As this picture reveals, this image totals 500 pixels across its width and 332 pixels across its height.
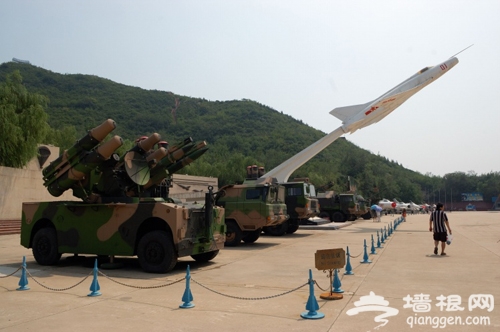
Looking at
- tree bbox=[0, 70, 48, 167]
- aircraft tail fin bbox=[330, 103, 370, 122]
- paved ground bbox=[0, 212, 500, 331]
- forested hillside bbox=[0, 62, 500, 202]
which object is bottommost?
paved ground bbox=[0, 212, 500, 331]

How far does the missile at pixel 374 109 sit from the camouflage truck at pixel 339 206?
4068mm

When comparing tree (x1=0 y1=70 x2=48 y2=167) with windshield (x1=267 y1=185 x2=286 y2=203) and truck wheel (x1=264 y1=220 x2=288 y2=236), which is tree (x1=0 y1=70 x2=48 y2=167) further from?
windshield (x1=267 y1=185 x2=286 y2=203)

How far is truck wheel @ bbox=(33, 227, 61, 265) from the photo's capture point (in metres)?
11.0

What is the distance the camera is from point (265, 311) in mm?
6504

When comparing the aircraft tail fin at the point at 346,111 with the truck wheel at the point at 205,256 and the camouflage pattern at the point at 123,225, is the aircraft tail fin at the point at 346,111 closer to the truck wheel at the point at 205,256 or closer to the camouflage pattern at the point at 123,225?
the truck wheel at the point at 205,256

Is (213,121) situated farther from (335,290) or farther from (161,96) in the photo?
(335,290)

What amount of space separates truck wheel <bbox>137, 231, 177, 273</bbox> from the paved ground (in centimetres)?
25

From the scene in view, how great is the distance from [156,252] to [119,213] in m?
1.25

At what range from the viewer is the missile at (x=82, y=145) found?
9.89 metres

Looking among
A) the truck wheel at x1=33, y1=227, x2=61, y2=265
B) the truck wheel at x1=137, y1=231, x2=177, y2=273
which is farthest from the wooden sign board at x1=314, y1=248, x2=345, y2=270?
the truck wheel at x1=33, y1=227, x2=61, y2=265

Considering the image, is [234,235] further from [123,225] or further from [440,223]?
[440,223]

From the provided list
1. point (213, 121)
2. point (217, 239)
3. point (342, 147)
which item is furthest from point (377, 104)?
point (342, 147)

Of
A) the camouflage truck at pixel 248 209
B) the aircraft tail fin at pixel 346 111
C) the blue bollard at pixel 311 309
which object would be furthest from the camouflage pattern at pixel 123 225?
the aircraft tail fin at pixel 346 111

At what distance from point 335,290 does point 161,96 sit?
4538 inches
